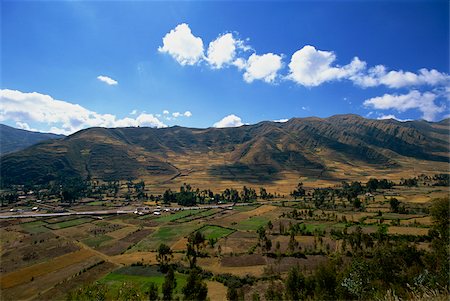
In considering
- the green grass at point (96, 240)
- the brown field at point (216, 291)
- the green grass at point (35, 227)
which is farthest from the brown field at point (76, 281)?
the green grass at point (35, 227)

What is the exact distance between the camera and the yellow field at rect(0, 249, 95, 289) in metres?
52.1

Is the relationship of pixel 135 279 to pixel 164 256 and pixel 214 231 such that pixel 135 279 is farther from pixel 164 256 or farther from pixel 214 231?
pixel 214 231

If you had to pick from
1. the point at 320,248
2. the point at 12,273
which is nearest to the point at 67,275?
the point at 12,273

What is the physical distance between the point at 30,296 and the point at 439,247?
67.6 meters

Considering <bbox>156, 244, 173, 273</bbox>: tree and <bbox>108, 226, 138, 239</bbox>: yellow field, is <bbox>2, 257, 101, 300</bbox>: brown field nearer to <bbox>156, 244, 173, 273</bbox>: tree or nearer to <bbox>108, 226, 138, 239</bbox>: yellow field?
<bbox>156, 244, 173, 273</bbox>: tree

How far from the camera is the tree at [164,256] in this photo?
57.6 m

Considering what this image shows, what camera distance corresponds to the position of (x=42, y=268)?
58188 mm

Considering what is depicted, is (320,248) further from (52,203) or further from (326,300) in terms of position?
(52,203)

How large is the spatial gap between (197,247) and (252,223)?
3324 cm

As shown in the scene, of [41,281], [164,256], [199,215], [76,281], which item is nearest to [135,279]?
[76,281]

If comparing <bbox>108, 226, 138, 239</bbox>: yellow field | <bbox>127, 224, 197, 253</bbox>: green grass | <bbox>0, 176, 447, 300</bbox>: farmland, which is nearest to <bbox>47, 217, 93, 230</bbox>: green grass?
<bbox>0, 176, 447, 300</bbox>: farmland

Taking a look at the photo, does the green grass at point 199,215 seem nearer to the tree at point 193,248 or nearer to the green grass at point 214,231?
the green grass at point 214,231

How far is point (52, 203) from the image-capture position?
460 feet

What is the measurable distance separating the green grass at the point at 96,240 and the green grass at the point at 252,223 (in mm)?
40013
